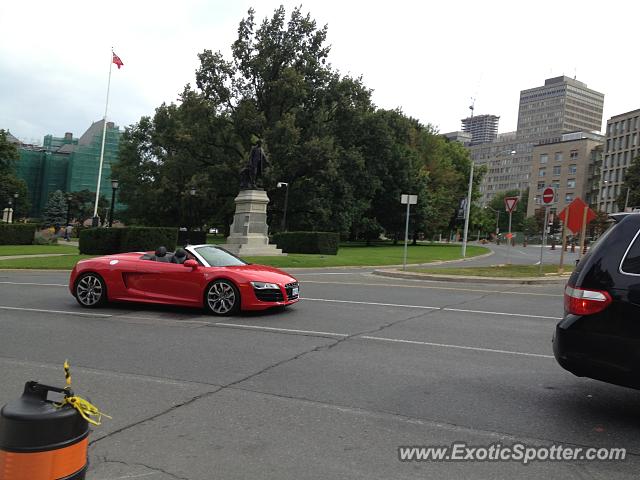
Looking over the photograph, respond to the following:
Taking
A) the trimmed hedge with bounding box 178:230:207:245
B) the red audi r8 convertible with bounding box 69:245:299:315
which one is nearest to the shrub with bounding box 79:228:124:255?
the trimmed hedge with bounding box 178:230:207:245

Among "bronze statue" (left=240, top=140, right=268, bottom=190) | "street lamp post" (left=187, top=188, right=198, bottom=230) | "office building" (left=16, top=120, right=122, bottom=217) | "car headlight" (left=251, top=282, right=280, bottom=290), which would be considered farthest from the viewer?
"office building" (left=16, top=120, right=122, bottom=217)

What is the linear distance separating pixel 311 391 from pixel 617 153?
422 ft

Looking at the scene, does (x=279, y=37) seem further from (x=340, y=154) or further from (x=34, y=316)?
(x=34, y=316)

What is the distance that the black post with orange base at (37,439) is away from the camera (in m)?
2.26

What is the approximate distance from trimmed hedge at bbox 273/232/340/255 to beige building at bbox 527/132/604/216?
10410cm

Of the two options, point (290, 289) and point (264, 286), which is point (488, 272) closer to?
point (290, 289)

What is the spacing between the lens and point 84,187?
103562 mm

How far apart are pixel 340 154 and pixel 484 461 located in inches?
1755

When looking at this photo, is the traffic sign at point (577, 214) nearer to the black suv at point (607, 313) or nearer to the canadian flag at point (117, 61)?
the black suv at point (607, 313)

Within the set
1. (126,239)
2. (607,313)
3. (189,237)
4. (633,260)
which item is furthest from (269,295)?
(189,237)

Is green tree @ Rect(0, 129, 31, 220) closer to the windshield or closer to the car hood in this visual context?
the windshield

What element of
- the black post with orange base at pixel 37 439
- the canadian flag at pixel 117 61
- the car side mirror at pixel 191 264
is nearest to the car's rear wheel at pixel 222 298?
the car side mirror at pixel 191 264

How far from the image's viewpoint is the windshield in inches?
392

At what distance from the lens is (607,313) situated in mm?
4293
